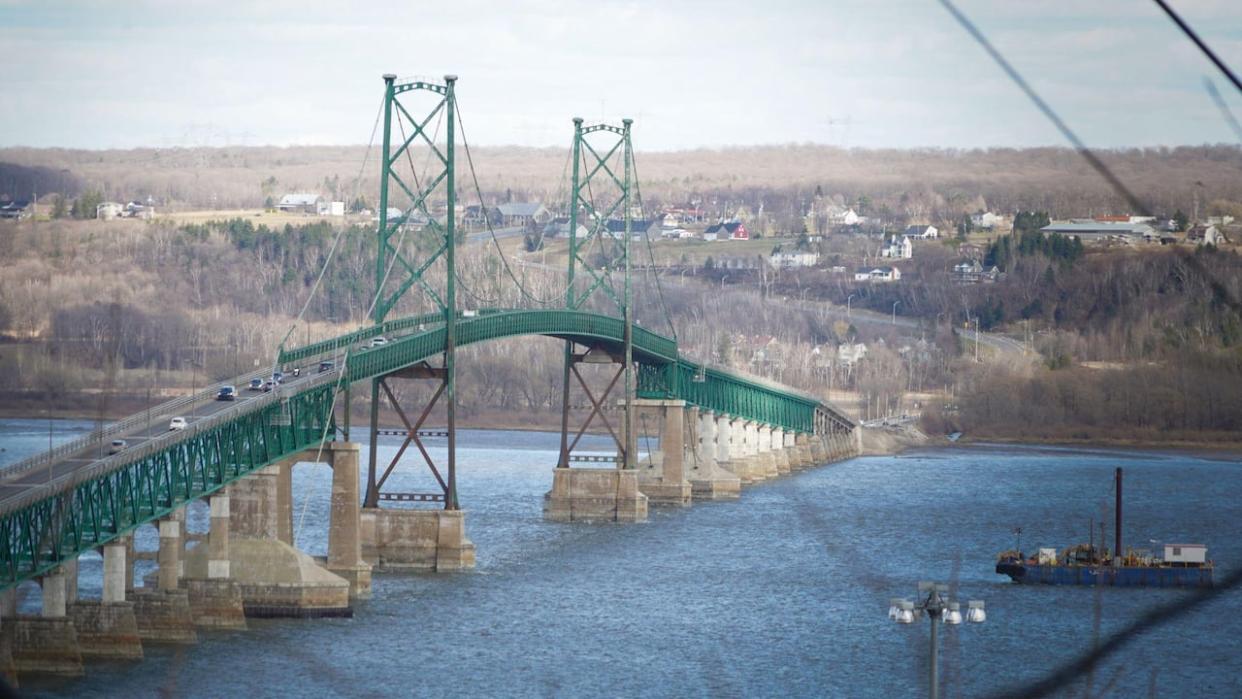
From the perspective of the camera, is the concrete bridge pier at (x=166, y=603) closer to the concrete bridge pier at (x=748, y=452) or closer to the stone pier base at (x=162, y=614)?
the stone pier base at (x=162, y=614)

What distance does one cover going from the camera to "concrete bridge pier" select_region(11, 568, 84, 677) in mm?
44688

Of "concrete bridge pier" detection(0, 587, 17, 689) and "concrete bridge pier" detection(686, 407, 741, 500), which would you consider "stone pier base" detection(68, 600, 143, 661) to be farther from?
"concrete bridge pier" detection(686, 407, 741, 500)

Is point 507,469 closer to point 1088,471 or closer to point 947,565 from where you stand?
point 1088,471

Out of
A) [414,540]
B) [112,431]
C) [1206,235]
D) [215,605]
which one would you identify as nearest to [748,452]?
[414,540]

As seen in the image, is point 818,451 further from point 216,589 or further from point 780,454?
point 216,589

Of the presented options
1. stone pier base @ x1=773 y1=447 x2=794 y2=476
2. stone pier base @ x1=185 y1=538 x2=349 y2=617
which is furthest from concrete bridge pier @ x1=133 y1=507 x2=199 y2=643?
stone pier base @ x1=773 y1=447 x2=794 y2=476

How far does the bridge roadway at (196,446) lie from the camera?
44.8 m

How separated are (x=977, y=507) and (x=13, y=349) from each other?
55.7 m

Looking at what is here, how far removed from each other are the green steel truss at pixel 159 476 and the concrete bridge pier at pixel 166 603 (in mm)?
623

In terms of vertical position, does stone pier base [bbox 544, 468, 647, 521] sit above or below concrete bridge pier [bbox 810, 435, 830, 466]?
above

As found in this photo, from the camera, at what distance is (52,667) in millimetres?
45094

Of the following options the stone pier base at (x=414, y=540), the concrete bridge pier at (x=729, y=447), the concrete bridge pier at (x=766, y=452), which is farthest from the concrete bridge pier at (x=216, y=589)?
the concrete bridge pier at (x=766, y=452)

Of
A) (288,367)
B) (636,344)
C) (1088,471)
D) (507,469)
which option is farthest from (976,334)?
(288,367)

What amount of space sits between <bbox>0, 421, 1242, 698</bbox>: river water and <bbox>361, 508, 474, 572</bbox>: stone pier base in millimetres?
1116
